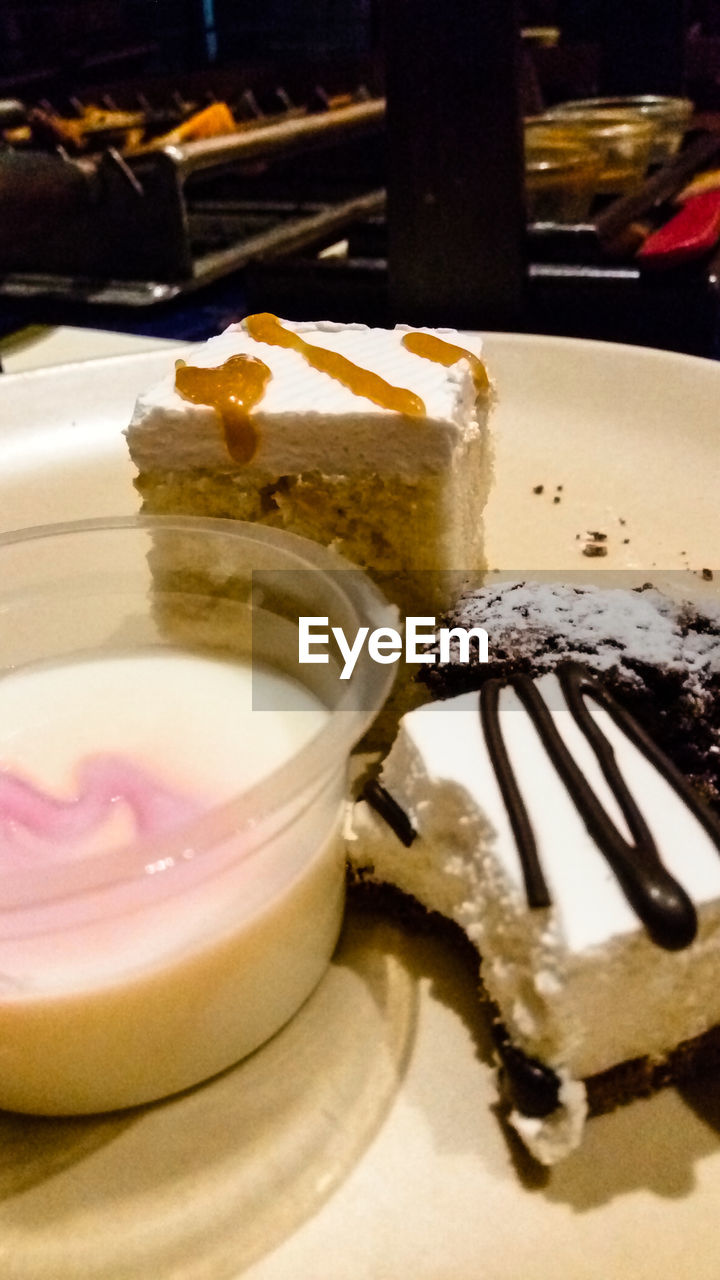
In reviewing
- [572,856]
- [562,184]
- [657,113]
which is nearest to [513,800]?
[572,856]

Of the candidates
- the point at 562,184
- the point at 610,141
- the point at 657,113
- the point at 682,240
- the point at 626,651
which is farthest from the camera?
the point at 657,113

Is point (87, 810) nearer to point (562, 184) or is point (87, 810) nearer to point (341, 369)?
point (341, 369)

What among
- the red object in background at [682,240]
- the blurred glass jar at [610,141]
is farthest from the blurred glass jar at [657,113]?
the red object in background at [682,240]

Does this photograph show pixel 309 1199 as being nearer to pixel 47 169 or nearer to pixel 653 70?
pixel 47 169

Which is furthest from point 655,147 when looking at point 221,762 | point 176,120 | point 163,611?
point 221,762

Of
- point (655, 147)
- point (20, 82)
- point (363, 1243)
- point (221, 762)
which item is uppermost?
point (20, 82)

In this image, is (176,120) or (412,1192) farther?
(176,120)
